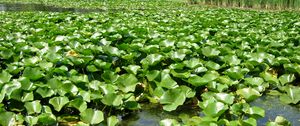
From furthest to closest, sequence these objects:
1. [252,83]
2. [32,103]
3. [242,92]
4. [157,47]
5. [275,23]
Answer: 1. [275,23]
2. [157,47]
3. [252,83]
4. [242,92]
5. [32,103]

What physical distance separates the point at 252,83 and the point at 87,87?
1.77 m

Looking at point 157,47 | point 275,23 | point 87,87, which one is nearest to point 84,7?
point 275,23

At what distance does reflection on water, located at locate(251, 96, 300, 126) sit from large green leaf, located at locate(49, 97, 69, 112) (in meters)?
1.86

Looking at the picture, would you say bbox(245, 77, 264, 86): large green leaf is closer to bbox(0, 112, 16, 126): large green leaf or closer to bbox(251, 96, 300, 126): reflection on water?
bbox(251, 96, 300, 126): reflection on water

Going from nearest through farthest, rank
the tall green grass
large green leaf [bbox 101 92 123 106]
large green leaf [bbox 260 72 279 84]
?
large green leaf [bbox 101 92 123 106]
large green leaf [bbox 260 72 279 84]
the tall green grass

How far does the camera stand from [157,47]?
17.3 ft

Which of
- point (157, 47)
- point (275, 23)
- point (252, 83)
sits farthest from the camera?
point (275, 23)

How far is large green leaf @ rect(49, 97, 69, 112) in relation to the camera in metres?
3.27

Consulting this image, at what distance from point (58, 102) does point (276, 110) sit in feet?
7.59

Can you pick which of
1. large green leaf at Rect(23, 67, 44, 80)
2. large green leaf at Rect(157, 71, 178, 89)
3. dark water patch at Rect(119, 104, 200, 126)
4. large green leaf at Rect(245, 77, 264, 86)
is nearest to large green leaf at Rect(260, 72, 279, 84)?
large green leaf at Rect(245, 77, 264, 86)

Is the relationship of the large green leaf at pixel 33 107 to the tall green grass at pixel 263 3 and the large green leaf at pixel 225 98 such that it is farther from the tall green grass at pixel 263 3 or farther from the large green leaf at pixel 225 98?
the tall green grass at pixel 263 3

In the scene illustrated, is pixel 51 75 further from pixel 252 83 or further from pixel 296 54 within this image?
pixel 296 54

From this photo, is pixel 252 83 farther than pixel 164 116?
Yes

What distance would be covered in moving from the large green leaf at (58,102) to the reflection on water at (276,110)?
6.10 feet
